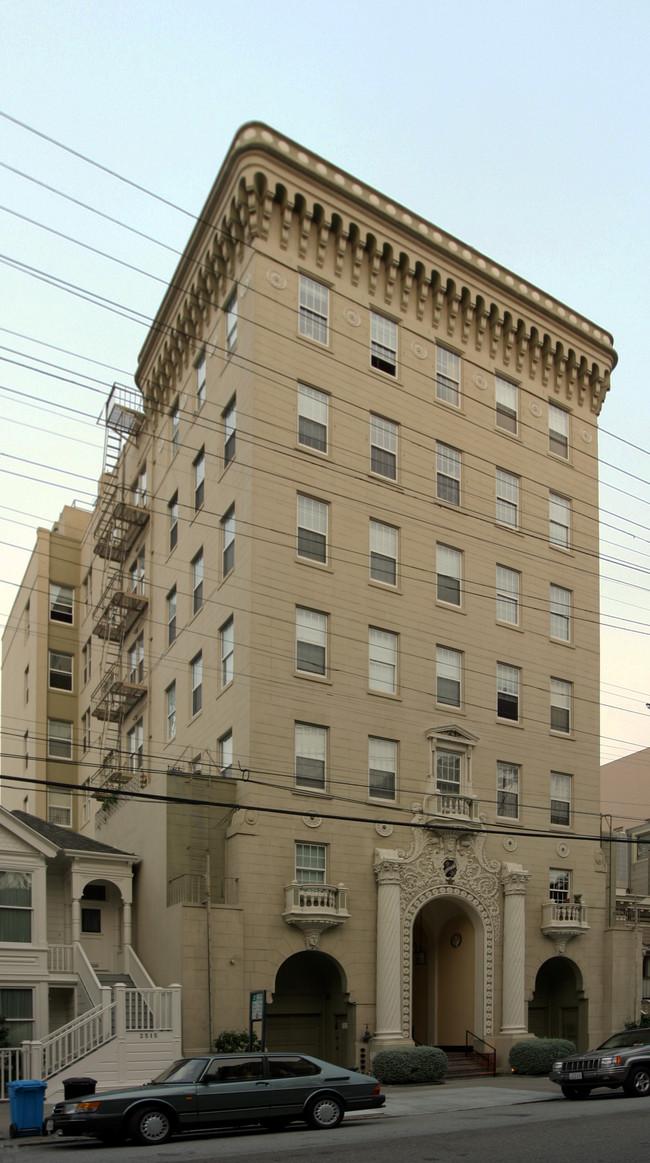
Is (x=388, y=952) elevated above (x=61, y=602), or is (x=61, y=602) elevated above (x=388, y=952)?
(x=61, y=602)

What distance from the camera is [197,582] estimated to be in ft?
125

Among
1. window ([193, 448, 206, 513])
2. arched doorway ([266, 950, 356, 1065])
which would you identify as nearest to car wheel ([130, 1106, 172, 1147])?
arched doorway ([266, 950, 356, 1065])

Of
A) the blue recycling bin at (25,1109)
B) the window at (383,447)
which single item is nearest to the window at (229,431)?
the window at (383,447)

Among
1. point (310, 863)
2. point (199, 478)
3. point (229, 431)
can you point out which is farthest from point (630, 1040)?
point (199, 478)

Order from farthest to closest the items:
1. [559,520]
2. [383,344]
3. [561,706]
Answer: [559,520]
[561,706]
[383,344]

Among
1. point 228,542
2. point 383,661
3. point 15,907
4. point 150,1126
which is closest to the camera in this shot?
point 150,1126

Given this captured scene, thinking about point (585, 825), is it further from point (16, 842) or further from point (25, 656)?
point (25, 656)

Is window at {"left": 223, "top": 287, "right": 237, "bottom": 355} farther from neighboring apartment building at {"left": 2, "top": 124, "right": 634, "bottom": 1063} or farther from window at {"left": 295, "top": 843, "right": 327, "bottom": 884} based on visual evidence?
window at {"left": 295, "top": 843, "right": 327, "bottom": 884}

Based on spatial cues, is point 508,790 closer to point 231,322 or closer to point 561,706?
point 561,706

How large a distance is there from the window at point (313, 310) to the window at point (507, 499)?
27.7 feet

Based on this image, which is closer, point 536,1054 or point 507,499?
point 536,1054

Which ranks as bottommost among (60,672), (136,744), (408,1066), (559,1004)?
(559,1004)

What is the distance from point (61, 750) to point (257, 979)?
87.3 feet

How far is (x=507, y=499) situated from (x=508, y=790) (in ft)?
33.0
